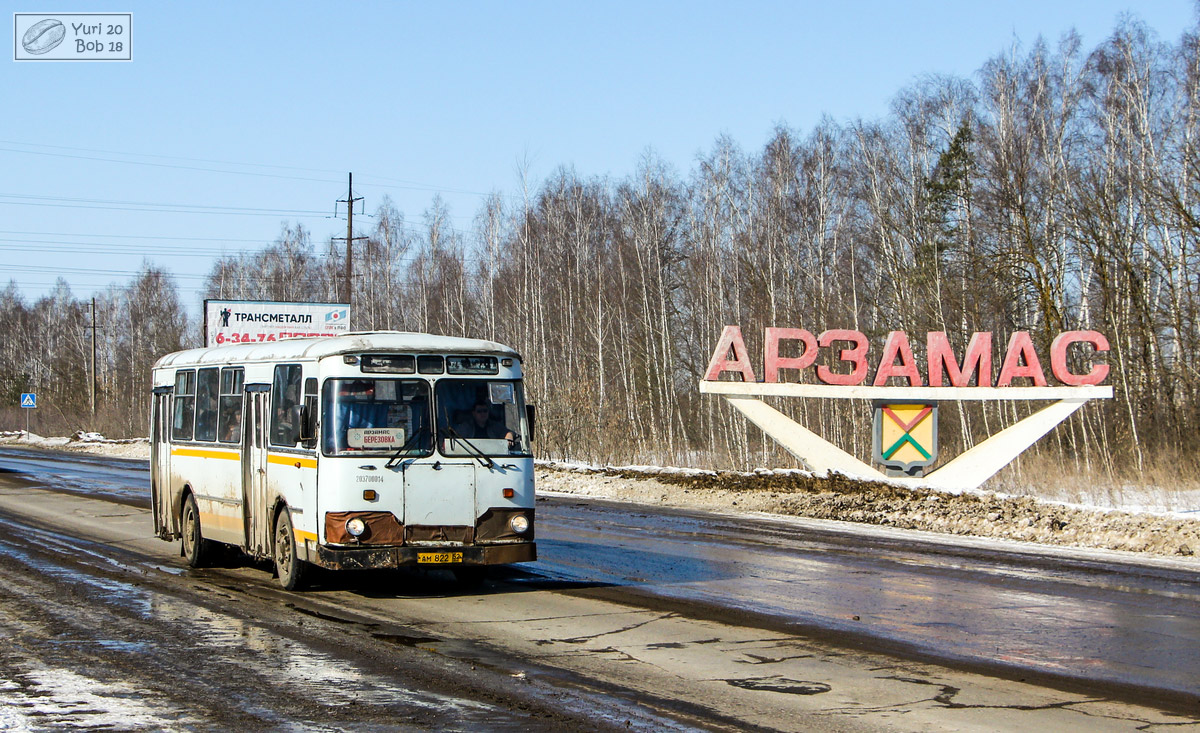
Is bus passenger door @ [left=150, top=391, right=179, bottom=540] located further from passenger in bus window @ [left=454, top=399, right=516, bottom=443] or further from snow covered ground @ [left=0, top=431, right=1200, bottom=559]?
snow covered ground @ [left=0, top=431, right=1200, bottom=559]

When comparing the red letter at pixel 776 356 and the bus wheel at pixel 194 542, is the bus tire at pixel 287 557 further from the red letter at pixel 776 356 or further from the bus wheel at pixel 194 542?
the red letter at pixel 776 356

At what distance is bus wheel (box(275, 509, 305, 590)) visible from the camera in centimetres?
1230

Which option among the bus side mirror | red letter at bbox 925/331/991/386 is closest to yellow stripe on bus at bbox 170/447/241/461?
the bus side mirror

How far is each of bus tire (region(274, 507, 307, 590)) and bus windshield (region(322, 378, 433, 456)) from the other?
1.25 meters

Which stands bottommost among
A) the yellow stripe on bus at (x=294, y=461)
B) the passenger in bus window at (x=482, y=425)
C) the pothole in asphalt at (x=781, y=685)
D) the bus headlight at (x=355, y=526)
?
the pothole in asphalt at (x=781, y=685)

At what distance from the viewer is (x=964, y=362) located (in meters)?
26.7

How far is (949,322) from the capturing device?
1635 inches

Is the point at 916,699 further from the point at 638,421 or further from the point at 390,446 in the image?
the point at 638,421

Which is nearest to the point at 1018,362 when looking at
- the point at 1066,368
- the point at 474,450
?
the point at 1066,368

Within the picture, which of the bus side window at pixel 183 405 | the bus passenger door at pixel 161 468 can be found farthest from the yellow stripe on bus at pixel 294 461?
the bus passenger door at pixel 161 468

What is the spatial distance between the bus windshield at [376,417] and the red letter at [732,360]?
1559 centimetres

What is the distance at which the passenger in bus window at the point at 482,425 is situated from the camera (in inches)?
480

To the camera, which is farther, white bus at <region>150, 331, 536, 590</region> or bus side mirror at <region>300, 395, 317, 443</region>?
bus side mirror at <region>300, 395, 317, 443</region>

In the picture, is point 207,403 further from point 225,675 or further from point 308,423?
point 225,675
